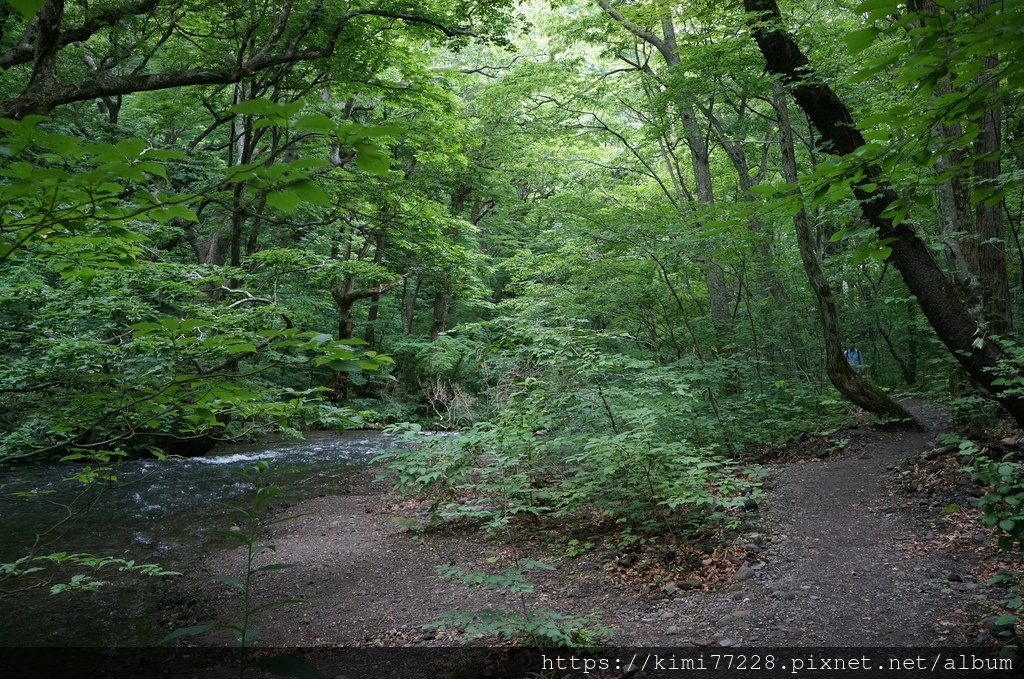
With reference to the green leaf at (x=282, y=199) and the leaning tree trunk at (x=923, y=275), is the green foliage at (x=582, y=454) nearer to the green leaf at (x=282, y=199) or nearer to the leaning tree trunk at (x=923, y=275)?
the leaning tree trunk at (x=923, y=275)

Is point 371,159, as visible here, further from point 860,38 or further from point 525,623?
point 525,623

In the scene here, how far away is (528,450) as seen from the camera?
21.1 feet

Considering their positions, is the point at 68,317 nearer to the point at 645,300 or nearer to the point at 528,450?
the point at 528,450

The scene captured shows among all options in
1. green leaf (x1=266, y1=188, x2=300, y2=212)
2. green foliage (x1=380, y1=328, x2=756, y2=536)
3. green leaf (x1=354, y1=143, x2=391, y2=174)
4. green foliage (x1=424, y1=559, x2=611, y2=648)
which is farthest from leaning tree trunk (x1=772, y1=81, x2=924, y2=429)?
green leaf (x1=266, y1=188, x2=300, y2=212)

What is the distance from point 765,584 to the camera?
4.35 meters

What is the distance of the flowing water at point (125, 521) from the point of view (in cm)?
492

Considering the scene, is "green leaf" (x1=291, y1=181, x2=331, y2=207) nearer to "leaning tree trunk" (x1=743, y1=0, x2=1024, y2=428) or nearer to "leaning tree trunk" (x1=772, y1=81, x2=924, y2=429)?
"leaning tree trunk" (x1=743, y1=0, x2=1024, y2=428)

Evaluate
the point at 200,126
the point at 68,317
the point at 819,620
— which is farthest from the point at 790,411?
the point at 200,126

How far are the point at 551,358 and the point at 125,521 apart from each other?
666 centimetres

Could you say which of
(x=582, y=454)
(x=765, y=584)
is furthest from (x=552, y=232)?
(x=765, y=584)

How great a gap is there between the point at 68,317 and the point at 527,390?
470cm

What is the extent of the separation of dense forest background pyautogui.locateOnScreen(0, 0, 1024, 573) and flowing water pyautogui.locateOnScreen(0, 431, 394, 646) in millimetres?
834

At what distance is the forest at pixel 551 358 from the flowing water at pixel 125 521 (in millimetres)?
78

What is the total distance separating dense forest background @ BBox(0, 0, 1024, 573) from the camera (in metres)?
2.08
